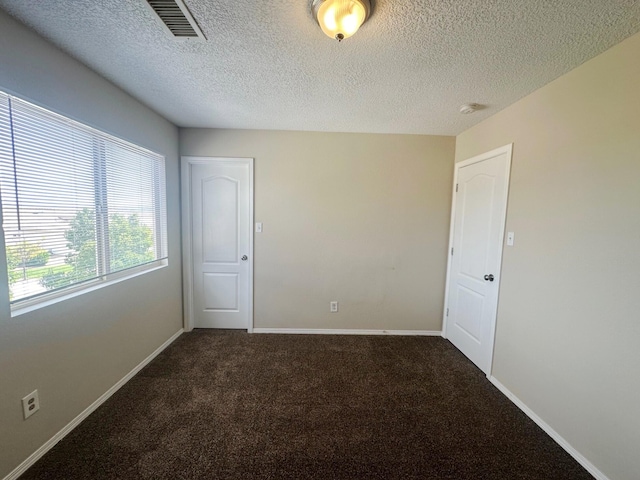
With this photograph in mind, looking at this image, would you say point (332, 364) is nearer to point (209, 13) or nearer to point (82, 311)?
point (82, 311)

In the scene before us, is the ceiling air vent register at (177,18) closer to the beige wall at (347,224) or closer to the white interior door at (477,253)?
the beige wall at (347,224)

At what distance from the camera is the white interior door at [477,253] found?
7.07 feet

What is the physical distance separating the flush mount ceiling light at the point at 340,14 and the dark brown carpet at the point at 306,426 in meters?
2.31

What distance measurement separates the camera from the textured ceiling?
115 cm

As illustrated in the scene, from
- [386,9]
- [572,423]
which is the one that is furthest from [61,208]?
[572,423]

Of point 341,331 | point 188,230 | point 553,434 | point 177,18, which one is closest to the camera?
point 177,18

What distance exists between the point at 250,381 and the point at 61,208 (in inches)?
72.9

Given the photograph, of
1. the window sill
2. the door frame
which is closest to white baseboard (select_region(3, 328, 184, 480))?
the door frame

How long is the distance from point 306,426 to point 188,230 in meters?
2.35

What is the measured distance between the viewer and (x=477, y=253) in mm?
2416

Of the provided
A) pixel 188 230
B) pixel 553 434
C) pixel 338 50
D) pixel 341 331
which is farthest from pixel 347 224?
pixel 553 434

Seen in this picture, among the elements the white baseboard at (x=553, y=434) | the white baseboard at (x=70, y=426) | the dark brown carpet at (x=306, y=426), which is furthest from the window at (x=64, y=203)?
the white baseboard at (x=553, y=434)

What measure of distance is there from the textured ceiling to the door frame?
66 centimetres

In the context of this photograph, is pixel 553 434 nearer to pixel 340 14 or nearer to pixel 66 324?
pixel 340 14
